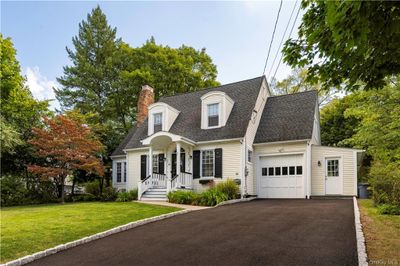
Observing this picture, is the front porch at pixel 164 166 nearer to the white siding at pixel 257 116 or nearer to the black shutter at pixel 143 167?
the black shutter at pixel 143 167

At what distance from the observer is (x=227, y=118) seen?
58.1 ft

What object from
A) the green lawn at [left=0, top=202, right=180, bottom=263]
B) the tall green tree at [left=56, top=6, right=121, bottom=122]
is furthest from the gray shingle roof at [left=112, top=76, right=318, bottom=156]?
the tall green tree at [left=56, top=6, right=121, bottom=122]

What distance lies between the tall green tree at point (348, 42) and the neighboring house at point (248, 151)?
10.5 metres

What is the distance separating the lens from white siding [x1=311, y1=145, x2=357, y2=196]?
15.8m

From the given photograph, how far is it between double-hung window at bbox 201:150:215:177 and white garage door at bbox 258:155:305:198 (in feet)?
8.78

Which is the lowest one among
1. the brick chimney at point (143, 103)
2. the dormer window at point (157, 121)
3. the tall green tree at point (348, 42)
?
the tall green tree at point (348, 42)

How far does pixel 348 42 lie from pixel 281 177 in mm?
14026

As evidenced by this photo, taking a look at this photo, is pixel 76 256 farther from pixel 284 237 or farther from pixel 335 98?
pixel 335 98

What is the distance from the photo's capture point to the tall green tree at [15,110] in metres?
18.8

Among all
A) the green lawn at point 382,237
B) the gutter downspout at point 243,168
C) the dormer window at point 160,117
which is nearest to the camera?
the green lawn at point 382,237

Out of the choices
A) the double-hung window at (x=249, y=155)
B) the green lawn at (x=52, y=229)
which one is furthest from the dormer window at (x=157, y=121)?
the green lawn at (x=52, y=229)

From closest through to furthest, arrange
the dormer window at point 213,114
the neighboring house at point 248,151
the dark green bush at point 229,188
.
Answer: the dark green bush at point 229,188 < the neighboring house at point 248,151 < the dormer window at point 213,114

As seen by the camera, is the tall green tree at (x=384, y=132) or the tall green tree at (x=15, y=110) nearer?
the tall green tree at (x=384, y=132)

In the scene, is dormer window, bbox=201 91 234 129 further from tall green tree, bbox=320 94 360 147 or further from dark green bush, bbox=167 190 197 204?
tall green tree, bbox=320 94 360 147
